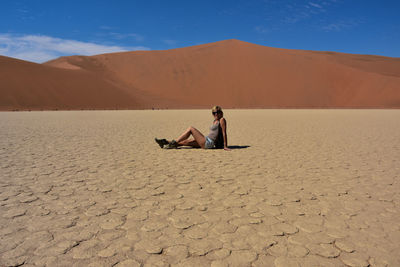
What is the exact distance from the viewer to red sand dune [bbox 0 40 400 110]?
3838cm

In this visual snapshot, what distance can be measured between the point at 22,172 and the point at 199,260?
3713 mm

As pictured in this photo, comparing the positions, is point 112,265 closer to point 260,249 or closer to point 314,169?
point 260,249

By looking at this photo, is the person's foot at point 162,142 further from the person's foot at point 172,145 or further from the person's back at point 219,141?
the person's back at point 219,141

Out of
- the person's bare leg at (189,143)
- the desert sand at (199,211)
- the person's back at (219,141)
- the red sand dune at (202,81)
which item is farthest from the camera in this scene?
the red sand dune at (202,81)

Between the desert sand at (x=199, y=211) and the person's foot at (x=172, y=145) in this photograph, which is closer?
the desert sand at (x=199, y=211)

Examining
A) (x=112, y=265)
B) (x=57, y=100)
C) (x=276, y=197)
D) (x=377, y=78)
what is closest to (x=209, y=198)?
(x=276, y=197)

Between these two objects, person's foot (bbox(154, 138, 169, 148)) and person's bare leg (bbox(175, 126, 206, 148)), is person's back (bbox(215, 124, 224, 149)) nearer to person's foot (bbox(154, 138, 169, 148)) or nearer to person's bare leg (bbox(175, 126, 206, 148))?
person's bare leg (bbox(175, 126, 206, 148))

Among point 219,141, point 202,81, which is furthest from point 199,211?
point 202,81

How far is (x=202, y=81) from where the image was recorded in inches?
2136

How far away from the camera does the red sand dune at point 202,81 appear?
38.4 m

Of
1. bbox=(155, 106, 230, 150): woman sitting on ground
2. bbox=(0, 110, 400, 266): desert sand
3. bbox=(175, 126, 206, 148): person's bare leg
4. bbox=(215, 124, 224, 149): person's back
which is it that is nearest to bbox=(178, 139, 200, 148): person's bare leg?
bbox=(155, 106, 230, 150): woman sitting on ground

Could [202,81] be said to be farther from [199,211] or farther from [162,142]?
[199,211]

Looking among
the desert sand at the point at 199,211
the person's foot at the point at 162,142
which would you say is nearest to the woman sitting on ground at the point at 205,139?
the person's foot at the point at 162,142

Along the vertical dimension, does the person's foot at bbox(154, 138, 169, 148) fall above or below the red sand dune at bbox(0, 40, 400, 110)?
below
